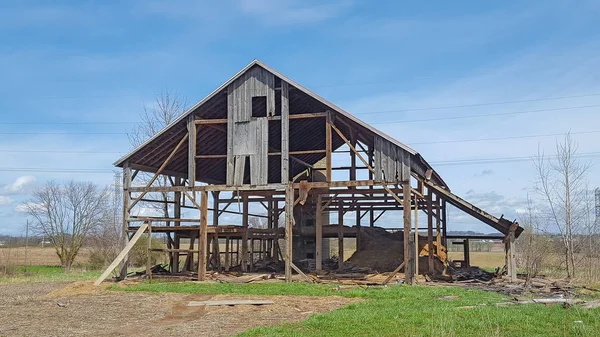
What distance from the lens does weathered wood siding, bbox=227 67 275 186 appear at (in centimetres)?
2527

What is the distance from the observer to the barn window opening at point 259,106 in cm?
2634

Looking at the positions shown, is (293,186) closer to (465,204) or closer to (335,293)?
(335,293)

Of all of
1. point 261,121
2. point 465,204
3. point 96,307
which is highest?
point 261,121

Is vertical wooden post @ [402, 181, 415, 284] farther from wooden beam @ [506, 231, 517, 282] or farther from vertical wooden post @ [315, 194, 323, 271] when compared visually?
wooden beam @ [506, 231, 517, 282]

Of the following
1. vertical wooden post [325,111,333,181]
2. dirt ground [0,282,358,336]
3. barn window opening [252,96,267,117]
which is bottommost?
dirt ground [0,282,358,336]

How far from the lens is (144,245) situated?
1630 inches

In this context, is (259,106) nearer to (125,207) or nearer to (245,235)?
(245,235)

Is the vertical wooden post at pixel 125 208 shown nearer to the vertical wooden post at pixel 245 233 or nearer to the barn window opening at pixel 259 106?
the vertical wooden post at pixel 245 233

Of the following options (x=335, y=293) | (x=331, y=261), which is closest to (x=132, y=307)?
(x=335, y=293)

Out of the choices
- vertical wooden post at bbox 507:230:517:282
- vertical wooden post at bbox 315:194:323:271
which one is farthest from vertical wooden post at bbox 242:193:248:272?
vertical wooden post at bbox 507:230:517:282

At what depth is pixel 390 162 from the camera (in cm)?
2380

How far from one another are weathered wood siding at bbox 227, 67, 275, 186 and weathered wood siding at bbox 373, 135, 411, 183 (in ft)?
15.7

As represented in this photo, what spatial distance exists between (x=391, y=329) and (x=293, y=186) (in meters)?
12.9

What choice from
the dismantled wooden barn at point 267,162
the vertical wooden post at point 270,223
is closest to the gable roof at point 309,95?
the dismantled wooden barn at point 267,162
